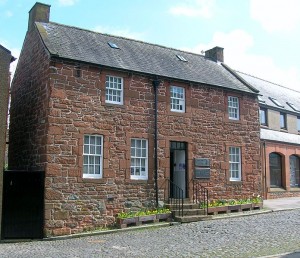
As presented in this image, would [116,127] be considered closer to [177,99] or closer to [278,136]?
[177,99]

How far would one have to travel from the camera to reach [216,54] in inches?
925

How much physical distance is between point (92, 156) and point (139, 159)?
7.16 ft

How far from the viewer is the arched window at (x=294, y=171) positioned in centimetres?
2764

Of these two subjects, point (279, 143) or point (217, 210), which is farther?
point (279, 143)

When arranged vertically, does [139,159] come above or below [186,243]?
above

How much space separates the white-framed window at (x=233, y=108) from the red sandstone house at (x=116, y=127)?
5cm

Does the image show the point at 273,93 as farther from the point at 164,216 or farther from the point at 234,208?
the point at 164,216

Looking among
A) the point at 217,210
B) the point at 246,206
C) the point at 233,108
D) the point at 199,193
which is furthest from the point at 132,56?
the point at 246,206

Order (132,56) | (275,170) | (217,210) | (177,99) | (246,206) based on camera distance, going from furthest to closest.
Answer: (275,170) → (246,206) → (132,56) → (177,99) → (217,210)

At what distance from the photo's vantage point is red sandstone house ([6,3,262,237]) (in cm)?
1434

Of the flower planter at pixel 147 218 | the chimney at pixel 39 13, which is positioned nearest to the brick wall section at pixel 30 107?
the chimney at pixel 39 13

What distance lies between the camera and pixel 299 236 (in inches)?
488

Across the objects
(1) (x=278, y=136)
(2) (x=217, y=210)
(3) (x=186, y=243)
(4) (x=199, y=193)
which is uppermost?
(1) (x=278, y=136)

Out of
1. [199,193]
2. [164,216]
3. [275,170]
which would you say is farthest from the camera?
[275,170]
